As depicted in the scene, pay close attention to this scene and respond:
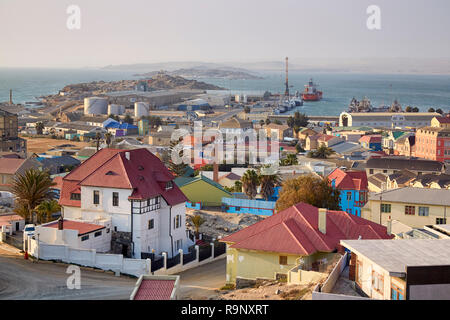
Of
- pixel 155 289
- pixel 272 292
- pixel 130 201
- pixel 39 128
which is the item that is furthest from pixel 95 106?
pixel 155 289

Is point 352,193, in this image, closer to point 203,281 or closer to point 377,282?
point 203,281

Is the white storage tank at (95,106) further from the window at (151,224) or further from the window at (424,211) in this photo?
the window at (424,211)

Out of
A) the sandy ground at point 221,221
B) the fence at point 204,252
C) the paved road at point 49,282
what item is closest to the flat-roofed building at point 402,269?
the paved road at point 49,282
